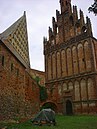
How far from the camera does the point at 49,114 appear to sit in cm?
1528

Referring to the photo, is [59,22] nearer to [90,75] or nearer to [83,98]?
[90,75]

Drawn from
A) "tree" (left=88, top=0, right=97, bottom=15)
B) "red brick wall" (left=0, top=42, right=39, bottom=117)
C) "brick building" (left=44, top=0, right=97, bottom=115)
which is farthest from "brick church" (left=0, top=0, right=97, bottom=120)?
"tree" (left=88, top=0, right=97, bottom=15)

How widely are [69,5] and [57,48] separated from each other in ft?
28.2

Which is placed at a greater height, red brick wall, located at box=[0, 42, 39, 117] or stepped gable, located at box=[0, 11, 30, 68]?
stepped gable, located at box=[0, 11, 30, 68]

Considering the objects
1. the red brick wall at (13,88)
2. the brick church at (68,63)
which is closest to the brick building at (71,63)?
the brick church at (68,63)

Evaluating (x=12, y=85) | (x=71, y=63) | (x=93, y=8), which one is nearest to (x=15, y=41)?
(x=12, y=85)

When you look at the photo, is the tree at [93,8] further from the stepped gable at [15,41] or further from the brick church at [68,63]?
the brick church at [68,63]

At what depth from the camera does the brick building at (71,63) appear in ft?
98.2

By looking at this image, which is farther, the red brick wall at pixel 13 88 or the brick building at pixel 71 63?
the brick building at pixel 71 63

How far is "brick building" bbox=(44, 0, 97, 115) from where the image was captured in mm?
29922

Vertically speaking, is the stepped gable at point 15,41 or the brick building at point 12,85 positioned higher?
the stepped gable at point 15,41

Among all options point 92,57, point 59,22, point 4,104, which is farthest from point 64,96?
point 4,104

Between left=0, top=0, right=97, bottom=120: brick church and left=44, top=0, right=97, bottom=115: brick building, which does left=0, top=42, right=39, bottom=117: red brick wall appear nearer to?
left=0, top=0, right=97, bottom=120: brick church

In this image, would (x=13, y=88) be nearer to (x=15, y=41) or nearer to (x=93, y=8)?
(x=15, y=41)
